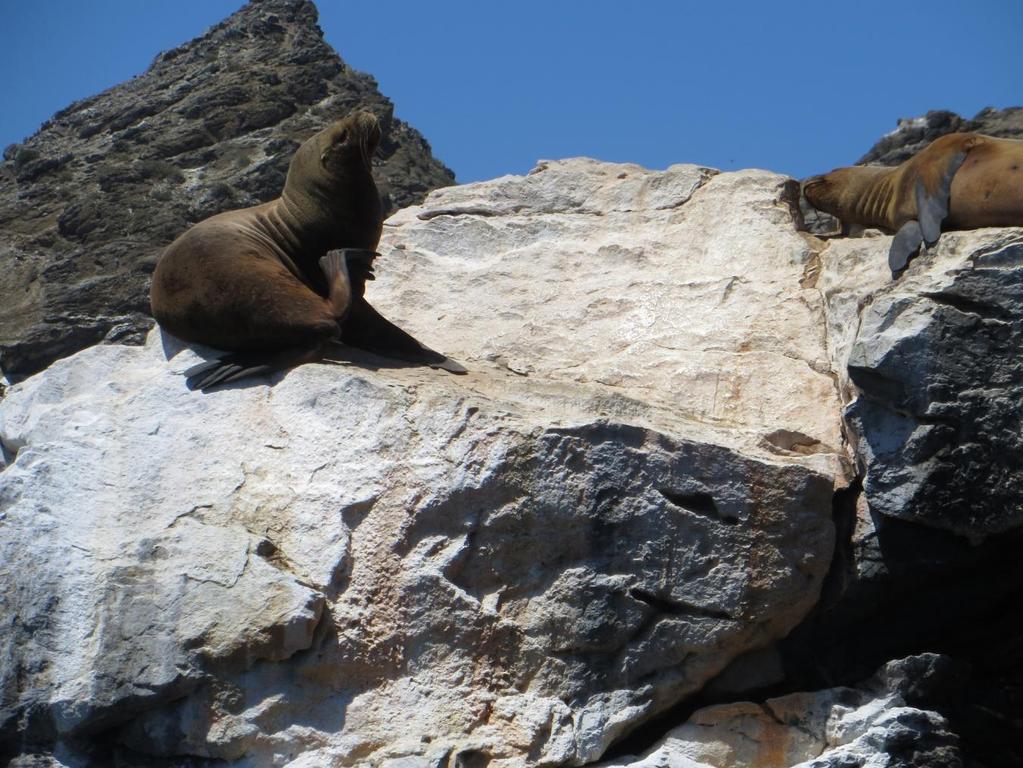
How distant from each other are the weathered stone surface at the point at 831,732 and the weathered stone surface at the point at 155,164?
780cm

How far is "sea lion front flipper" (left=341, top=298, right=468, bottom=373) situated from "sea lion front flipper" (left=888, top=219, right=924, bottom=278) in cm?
179

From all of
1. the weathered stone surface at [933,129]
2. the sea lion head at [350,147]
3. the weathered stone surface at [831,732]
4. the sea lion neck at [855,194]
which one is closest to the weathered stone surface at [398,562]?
the weathered stone surface at [831,732]

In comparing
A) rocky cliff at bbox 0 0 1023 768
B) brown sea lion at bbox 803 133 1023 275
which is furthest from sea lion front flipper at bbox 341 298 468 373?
brown sea lion at bbox 803 133 1023 275

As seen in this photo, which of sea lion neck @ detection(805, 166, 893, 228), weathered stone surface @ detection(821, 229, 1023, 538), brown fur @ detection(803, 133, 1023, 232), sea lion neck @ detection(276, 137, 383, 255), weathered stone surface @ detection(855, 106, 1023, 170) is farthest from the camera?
weathered stone surface @ detection(855, 106, 1023, 170)

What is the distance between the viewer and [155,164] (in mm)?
14727

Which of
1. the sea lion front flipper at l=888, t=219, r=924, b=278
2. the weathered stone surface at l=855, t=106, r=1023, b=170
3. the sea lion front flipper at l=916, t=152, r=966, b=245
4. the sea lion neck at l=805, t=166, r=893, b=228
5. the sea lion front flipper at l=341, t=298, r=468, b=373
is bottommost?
the sea lion front flipper at l=341, t=298, r=468, b=373

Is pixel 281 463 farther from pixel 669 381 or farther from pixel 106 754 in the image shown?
pixel 669 381

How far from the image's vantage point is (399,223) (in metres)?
7.59

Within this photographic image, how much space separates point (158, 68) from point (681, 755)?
48.1 ft

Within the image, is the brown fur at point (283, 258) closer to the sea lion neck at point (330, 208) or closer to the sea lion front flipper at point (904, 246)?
the sea lion neck at point (330, 208)

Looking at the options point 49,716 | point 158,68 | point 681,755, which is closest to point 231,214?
point 49,716

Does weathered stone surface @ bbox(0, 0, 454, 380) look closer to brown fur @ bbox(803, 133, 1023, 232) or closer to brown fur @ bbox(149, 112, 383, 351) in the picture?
brown fur @ bbox(149, 112, 383, 351)

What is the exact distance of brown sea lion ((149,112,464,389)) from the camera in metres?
5.66

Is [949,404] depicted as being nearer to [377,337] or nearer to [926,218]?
[926,218]
